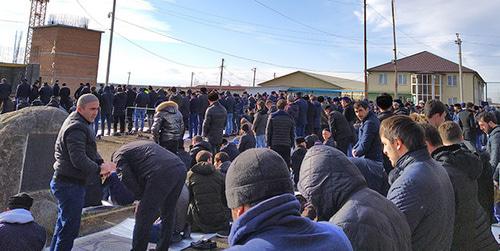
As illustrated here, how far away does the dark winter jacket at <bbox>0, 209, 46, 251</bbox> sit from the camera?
3.25 meters

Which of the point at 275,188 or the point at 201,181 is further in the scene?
the point at 201,181

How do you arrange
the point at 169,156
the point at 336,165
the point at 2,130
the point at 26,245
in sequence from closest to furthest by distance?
the point at 336,165, the point at 26,245, the point at 169,156, the point at 2,130

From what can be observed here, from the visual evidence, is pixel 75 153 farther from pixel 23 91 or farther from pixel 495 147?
pixel 23 91

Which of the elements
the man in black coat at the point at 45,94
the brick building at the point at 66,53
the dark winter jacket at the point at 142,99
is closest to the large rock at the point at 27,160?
the dark winter jacket at the point at 142,99

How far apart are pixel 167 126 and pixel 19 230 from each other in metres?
3.46

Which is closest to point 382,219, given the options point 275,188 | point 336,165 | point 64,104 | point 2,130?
point 336,165

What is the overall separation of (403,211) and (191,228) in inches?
164

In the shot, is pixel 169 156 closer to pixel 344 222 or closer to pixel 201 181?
pixel 201 181

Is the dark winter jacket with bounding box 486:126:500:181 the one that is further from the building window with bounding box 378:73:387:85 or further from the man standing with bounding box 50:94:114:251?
the building window with bounding box 378:73:387:85

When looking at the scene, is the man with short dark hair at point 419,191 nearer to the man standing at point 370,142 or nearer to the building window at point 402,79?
the man standing at point 370,142

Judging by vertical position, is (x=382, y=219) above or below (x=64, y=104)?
below

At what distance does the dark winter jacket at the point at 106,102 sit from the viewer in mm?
13719

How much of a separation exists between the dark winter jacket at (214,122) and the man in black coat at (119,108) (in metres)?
7.06

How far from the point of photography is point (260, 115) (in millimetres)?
10297
